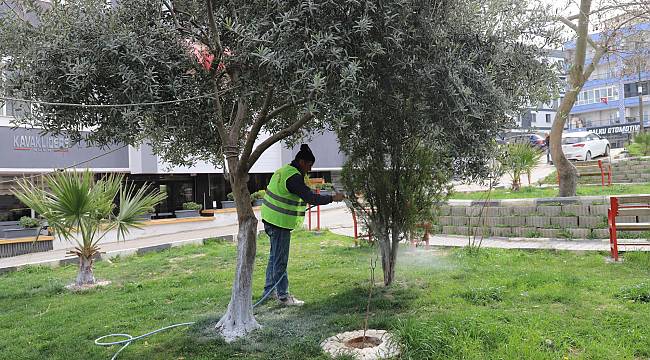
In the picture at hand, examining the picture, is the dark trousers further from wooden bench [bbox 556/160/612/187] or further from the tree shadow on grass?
wooden bench [bbox 556/160/612/187]

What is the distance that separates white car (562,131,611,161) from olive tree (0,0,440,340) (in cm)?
2120

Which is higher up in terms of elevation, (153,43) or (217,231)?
(153,43)

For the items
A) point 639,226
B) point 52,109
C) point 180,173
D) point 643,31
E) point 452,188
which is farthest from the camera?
point 180,173

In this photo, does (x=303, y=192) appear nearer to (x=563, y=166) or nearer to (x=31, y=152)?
(x=563, y=166)

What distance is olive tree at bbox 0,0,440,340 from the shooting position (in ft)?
11.8

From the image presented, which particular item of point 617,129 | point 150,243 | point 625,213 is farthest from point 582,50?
point 617,129

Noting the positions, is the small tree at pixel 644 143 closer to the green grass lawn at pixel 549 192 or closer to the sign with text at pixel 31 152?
the green grass lawn at pixel 549 192

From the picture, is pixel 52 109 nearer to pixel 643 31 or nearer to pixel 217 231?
pixel 217 231

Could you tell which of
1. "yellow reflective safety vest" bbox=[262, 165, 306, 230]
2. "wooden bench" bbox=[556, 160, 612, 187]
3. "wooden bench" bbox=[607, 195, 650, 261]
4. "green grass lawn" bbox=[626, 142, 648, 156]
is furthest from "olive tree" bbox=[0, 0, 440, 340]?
"green grass lawn" bbox=[626, 142, 648, 156]

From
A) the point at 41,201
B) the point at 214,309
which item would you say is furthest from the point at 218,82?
the point at 41,201

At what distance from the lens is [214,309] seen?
20.5 feet

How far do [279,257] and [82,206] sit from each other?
380 cm

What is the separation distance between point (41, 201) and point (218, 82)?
493 cm

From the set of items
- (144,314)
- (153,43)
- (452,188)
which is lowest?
(144,314)
